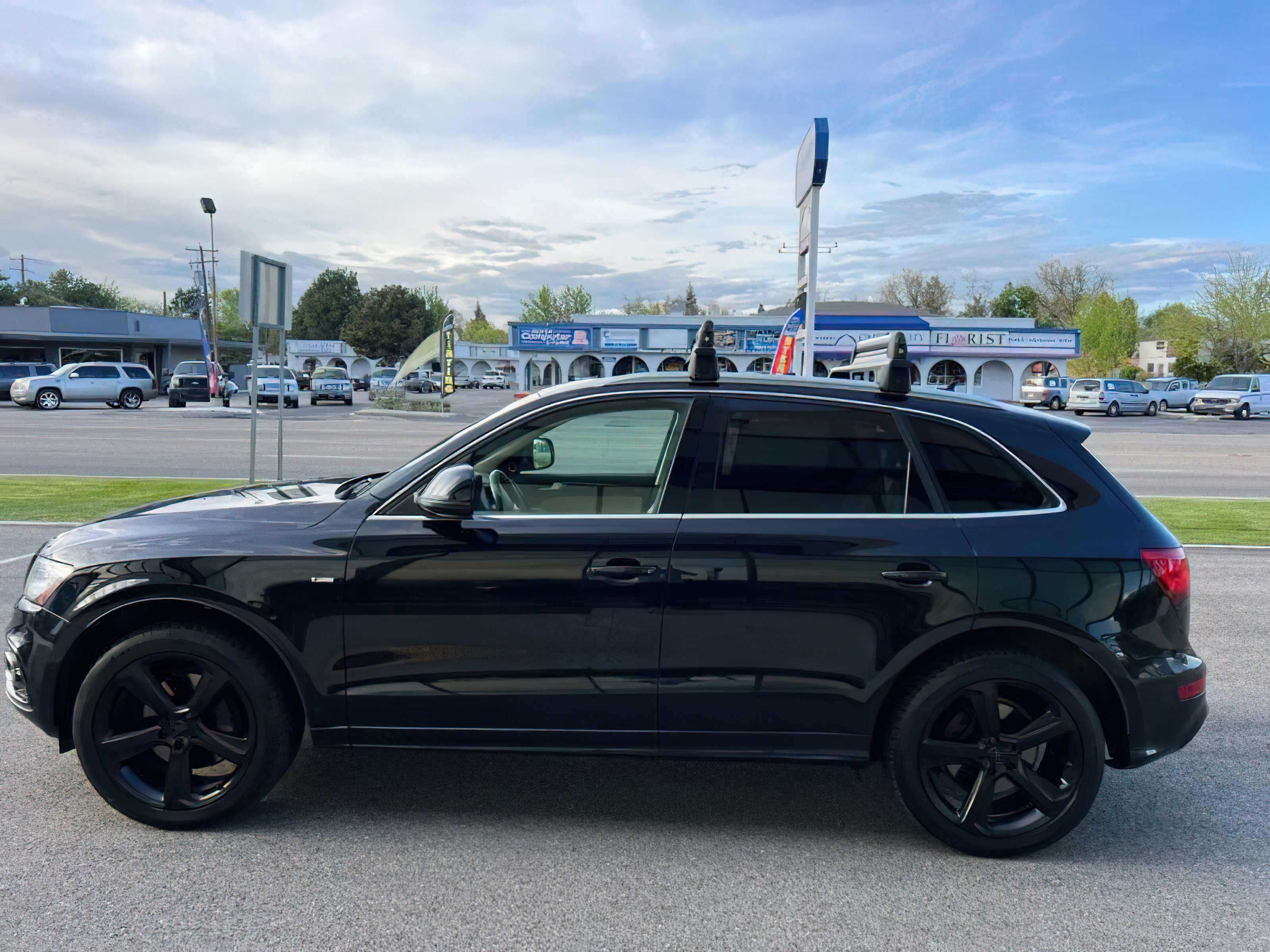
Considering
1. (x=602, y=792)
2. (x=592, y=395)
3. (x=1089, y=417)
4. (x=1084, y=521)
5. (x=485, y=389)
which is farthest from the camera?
(x=485, y=389)

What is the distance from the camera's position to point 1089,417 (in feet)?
135

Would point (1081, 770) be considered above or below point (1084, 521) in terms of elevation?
below

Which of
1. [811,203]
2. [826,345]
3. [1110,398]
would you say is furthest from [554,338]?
[811,203]

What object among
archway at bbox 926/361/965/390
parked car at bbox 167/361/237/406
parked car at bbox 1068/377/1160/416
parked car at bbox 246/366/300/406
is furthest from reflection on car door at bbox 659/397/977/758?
archway at bbox 926/361/965/390

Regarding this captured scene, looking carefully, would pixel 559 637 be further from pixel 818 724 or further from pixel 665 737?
pixel 818 724

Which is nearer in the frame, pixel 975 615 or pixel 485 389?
pixel 975 615

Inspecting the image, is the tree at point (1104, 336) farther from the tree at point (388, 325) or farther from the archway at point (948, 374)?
the tree at point (388, 325)

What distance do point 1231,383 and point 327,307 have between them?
92.0 metres

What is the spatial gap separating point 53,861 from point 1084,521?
378 cm

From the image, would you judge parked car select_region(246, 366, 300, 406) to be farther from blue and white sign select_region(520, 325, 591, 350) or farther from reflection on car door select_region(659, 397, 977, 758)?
reflection on car door select_region(659, 397, 977, 758)

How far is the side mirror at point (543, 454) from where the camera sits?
414cm

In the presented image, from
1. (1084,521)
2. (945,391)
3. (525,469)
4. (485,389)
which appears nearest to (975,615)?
(1084,521)

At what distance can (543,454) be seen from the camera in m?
4.21

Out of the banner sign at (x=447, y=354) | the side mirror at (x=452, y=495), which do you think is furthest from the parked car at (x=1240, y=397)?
the side mirror at (x=452, y=495)
